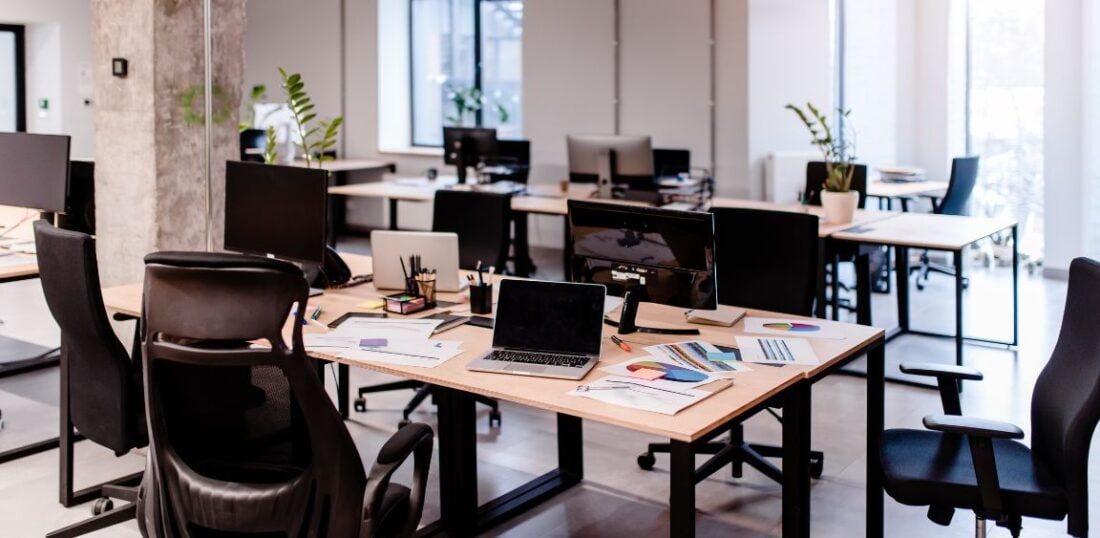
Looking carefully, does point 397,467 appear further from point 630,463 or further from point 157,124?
point 157,124

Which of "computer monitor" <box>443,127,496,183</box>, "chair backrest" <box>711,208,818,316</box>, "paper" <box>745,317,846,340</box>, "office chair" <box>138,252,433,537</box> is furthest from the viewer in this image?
"computer monitor" <box>443,127,496,183</box>

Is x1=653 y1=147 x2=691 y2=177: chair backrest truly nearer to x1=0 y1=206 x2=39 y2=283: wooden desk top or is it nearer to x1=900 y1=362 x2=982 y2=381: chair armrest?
x1=0 y1=206 x2=39 y2=283: wooden desk top

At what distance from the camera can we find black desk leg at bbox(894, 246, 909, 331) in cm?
643

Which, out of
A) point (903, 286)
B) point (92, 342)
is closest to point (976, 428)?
point (92, 342)

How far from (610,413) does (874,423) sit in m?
1.17

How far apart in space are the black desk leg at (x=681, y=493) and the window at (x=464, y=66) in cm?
845

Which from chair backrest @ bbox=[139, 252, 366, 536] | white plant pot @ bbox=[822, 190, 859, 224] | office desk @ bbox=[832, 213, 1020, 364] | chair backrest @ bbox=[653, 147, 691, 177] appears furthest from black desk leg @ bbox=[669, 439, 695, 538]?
chair backrest @ bbox=[653, 147, 691, 177]

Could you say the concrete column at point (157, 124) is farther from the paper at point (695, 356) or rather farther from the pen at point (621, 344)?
the paper at point (695, 356)

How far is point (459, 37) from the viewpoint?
447 inches

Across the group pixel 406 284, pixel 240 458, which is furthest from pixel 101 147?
pixel 240 458

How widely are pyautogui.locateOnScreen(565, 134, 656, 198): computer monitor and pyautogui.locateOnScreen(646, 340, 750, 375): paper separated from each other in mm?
3936

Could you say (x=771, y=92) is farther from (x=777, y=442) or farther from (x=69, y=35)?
(x=69, y=35)

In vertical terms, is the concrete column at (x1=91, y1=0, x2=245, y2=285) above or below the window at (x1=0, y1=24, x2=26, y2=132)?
below

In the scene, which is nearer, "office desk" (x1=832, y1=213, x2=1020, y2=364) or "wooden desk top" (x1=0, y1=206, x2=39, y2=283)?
"wooden desk top" (x1=0, y1=206, x2=39, y2=283)
